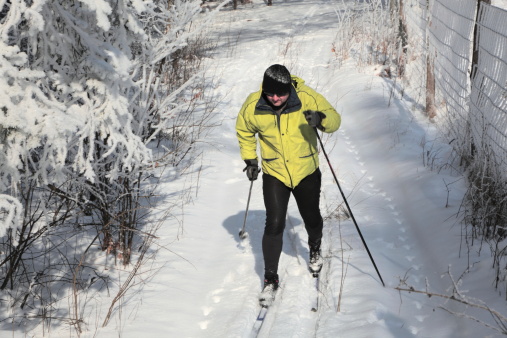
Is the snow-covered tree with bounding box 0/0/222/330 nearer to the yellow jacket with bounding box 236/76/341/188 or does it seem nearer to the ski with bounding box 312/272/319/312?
the yellow jacket with bounding box 236/76/341/188

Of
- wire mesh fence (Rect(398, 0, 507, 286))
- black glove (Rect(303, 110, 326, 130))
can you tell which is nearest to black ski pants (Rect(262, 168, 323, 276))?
black glove (Rect(303, 110, 326, 130))

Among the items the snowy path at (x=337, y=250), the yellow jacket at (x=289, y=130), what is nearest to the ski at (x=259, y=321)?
the snowy path at (x=337, y=250)

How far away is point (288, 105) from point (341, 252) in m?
1.69

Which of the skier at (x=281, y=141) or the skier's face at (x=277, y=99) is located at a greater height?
the skier's face at (x=277, y=99)

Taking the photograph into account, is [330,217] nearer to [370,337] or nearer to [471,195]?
[471,195]

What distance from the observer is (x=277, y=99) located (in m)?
4.36

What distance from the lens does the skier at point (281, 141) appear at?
437 cm

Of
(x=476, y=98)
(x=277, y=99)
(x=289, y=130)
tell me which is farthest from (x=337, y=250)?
(x=476, y=98)

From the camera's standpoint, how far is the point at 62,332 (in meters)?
4.19

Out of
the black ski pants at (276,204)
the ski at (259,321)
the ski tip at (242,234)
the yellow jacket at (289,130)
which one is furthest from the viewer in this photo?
the ski tip at (242,234)

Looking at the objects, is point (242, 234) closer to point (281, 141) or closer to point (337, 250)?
point (337, 250)

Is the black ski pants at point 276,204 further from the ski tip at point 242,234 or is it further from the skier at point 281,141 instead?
the ski tip at point 242,234

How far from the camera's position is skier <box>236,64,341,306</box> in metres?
4.37

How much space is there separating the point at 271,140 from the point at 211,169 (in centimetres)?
317
